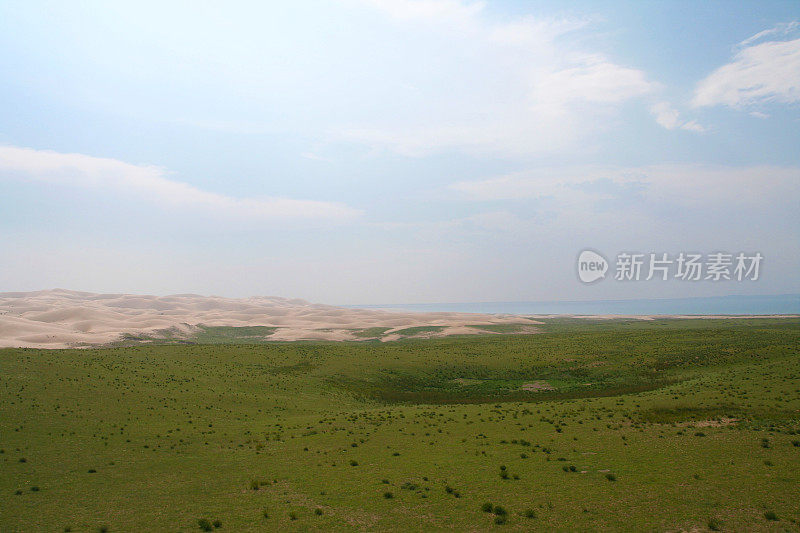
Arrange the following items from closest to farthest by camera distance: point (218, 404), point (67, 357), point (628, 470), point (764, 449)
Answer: point (628, 470)
point (764, 449)
point (218, 404)
point (67, 357)

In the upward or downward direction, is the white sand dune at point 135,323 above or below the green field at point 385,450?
below

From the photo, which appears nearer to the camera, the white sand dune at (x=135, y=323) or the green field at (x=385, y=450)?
the green field at (x=385, y=450)

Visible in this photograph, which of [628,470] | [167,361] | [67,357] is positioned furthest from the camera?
[167,361]

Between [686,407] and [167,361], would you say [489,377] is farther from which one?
[167,361]

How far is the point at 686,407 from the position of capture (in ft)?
108

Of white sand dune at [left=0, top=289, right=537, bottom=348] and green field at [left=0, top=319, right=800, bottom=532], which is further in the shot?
white sand dune at [left=0, top=289, right=537, bottom=348]

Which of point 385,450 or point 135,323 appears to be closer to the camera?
point 385,450

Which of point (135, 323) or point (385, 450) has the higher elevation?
point (385, 450)

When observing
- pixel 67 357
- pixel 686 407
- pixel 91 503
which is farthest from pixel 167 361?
pixel 686 407

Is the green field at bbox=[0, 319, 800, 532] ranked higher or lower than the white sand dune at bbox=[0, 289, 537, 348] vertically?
higher

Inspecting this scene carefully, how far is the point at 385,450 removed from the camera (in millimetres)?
26000

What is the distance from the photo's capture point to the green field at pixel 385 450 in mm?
16906

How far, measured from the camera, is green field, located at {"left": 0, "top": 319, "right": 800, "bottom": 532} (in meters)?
16.9

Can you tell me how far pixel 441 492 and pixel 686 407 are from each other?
80.5ft
